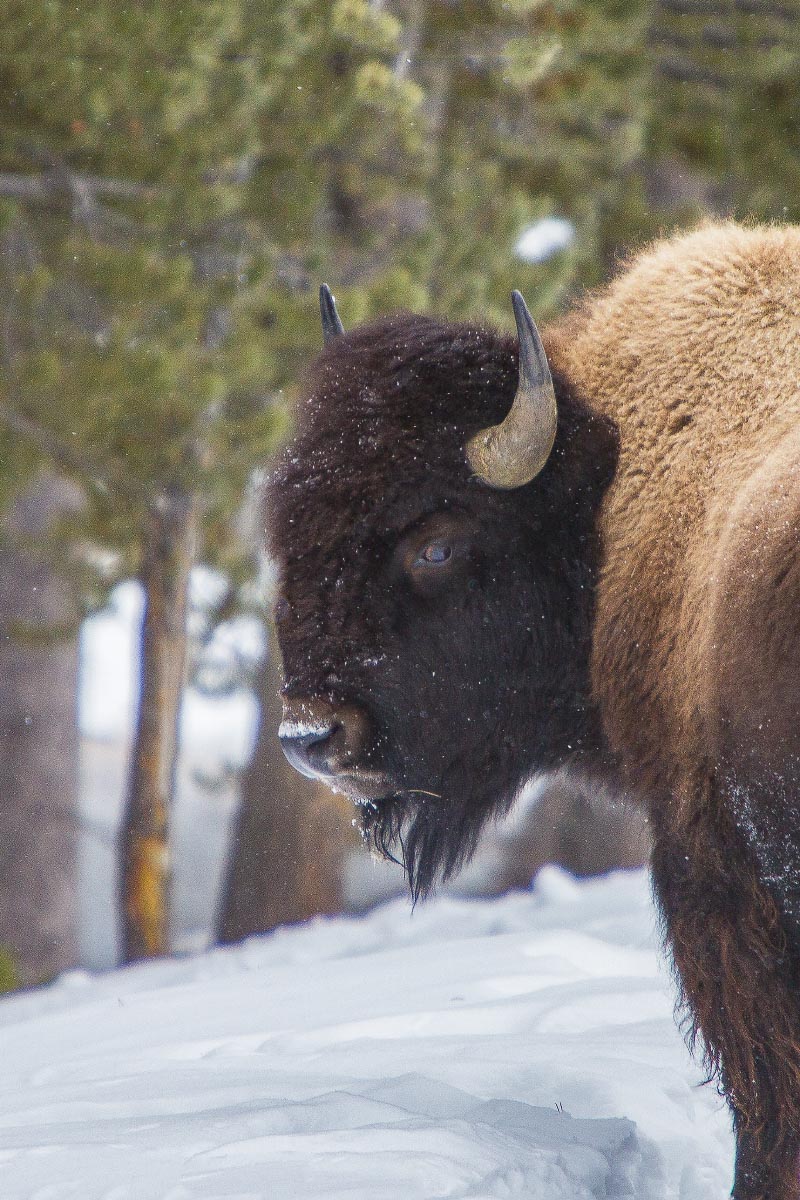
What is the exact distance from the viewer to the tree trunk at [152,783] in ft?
24.0

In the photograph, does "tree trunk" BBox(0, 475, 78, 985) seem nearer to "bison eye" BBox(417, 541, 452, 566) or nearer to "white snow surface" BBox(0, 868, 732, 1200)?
"white snow surface" BBox(0, 868, 732, 1200)

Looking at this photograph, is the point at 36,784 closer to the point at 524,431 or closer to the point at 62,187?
the point at 62,187

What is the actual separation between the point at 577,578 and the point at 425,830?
742mm

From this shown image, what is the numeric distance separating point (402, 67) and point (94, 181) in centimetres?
155

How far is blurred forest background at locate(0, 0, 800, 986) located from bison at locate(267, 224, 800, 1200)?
186cm

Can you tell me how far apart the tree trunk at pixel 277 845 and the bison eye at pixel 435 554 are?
16.8ft

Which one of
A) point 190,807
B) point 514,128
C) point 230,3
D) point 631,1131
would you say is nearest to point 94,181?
point 230,3

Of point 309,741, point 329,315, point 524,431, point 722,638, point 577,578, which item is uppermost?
point 329,315

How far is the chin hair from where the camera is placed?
10.2 feet

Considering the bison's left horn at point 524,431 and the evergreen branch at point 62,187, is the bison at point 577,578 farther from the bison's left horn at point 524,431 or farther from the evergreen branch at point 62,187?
the evergreen branch at point 62,187

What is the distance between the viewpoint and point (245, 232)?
618 cm

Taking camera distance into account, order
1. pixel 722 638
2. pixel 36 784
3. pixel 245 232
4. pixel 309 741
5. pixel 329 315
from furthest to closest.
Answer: pixel 36 784 → pixel 245 232 → pixel 329 315 → pixel 309 741 → pixel 722 638

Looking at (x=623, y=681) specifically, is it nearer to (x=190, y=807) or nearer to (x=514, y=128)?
(x=514, y=128)

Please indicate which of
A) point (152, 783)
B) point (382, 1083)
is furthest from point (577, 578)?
point (152, 783)
